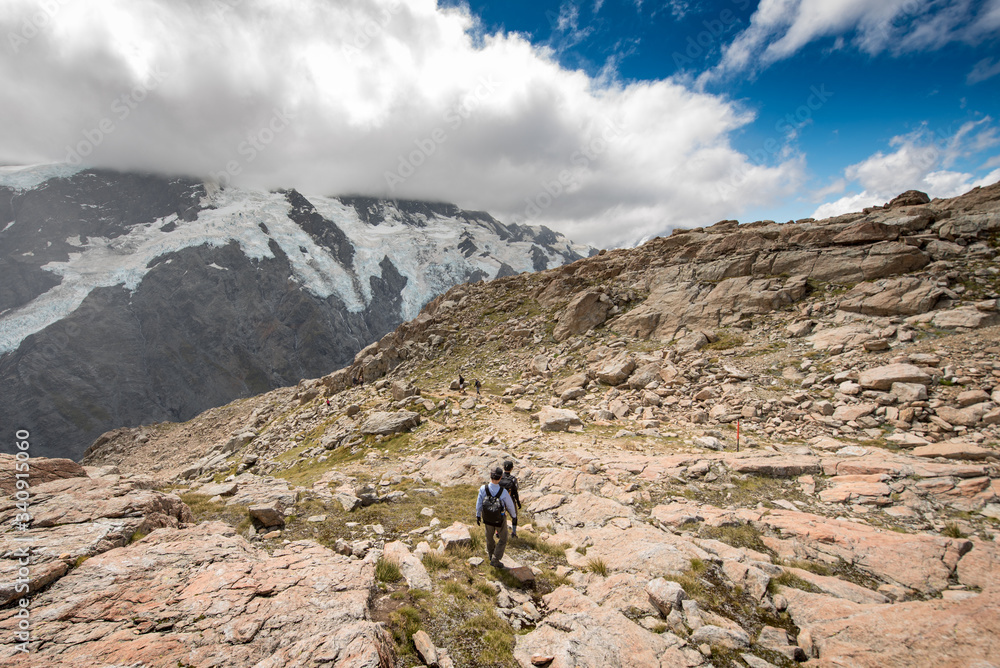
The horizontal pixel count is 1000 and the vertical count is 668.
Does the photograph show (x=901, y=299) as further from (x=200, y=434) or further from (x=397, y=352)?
(x=200, y=434)

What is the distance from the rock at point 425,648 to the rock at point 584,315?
2601 cm

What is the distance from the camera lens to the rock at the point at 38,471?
921cm

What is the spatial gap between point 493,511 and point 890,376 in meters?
17.0

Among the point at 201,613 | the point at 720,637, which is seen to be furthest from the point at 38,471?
the point at 720,637

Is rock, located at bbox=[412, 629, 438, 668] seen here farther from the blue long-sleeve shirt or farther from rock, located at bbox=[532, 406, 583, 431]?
rock, located at bbox=[532, 406, 583, 431]

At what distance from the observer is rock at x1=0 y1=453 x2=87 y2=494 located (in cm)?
921

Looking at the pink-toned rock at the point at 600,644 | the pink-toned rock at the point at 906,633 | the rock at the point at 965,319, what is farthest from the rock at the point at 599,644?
the rock at the point at 965,319

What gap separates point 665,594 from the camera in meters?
6.46

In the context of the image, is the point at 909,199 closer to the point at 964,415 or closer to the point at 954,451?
the point at 964,415

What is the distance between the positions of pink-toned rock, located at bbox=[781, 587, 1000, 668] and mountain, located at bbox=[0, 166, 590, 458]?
18303cm

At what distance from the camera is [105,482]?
32.9 ft

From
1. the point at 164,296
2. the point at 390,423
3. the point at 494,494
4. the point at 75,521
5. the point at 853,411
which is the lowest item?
the point at 853,411

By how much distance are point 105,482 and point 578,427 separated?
56.9 feet

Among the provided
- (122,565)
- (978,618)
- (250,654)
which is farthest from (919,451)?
(122,565)
